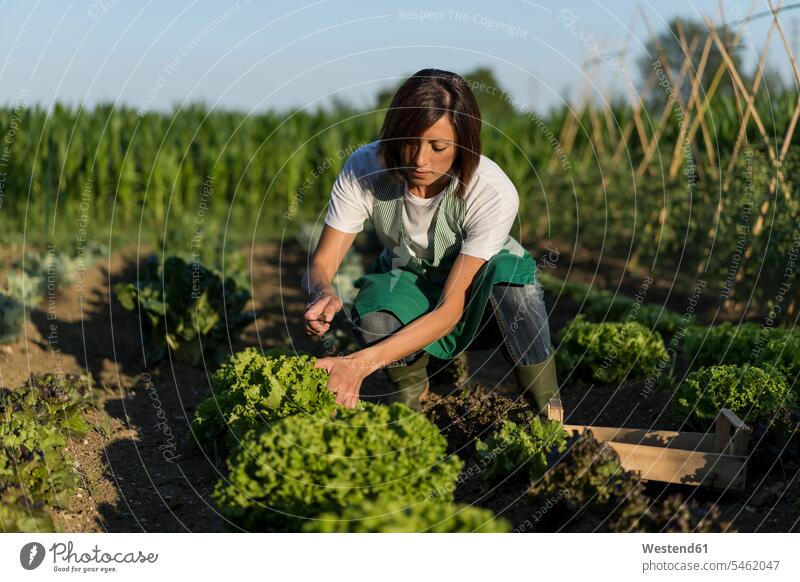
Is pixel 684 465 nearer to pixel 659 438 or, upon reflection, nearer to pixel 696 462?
pixel 696 462

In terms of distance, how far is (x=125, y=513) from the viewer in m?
4.02

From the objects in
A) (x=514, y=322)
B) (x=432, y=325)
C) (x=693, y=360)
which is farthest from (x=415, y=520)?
(x=693, y=360)

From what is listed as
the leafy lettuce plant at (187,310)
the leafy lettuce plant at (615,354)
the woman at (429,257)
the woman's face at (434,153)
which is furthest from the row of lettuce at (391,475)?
the leafy lettuce plant at (187,310)

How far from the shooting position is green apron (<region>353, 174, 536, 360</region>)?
14.9 feet

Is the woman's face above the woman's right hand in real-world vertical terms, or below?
above

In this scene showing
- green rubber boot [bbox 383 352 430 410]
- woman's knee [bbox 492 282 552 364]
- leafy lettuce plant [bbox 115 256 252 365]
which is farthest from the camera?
leafy lettuce plant [bbox 115 256 252 365]

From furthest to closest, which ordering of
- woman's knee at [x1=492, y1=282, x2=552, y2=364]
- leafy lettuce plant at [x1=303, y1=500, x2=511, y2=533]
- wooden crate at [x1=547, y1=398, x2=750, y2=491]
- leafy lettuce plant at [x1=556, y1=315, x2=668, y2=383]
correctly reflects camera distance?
1. leafy lettuce plant at [x1=556, y1=315, x2=668, y2=383]
2. woman's knee at [x1=492, y1=282, x2=552, y2=364]
3. wooden crate at [x1=547, y1=398, x2=750, y2=491]
4. leafy lettuce plant at [x1=303, y1=500, x2=511, y2=533]

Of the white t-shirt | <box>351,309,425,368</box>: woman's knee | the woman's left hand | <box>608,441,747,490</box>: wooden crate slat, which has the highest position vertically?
the white t-shirt

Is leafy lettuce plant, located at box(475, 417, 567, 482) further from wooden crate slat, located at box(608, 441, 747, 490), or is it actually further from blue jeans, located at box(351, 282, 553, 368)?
blue jeans, located at box(351, 282, 553, 368)

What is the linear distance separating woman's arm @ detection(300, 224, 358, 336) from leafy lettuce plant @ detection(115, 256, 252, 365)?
1657 mm

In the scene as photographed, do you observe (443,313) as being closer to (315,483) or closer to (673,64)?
(315,483)

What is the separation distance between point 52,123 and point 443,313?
8.98 meters

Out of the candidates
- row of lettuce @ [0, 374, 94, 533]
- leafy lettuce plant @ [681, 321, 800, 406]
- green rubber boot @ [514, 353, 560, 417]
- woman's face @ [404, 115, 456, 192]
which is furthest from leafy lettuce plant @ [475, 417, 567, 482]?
row of lettuce @ [0, 374, 94, 533]
